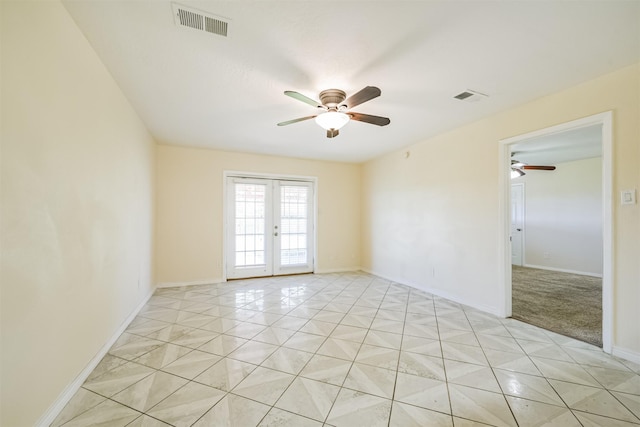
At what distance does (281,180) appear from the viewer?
5.63m

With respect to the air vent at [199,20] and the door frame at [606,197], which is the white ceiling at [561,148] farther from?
the air vent at [199,20]

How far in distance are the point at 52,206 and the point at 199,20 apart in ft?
4.80

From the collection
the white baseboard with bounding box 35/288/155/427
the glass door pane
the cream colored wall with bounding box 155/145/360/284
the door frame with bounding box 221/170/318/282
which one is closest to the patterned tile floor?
the white baseboard with bounding box 35/288/155/427

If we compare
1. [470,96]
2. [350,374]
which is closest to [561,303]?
[470,96]

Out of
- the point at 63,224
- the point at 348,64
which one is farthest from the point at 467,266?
the point at 63,224

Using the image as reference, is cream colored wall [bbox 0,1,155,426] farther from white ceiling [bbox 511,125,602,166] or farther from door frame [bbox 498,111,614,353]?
white ceiling [bbox 511,125,602,166]

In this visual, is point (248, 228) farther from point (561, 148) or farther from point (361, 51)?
point (561, 148)

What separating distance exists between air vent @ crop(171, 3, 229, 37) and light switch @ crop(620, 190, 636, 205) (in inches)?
135

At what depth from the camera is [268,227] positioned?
552cm

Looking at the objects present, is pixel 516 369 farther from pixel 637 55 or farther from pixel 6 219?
pixel 6 219

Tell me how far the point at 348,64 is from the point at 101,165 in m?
2.24

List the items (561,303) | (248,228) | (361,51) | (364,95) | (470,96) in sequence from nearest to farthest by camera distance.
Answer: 1. (361,51)
2. (364,95)
3. (470,96)
4. (561,303)
5. (248,228)

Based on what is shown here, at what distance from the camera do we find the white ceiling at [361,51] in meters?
1.67

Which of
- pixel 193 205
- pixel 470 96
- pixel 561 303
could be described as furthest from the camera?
pixel 193 205
